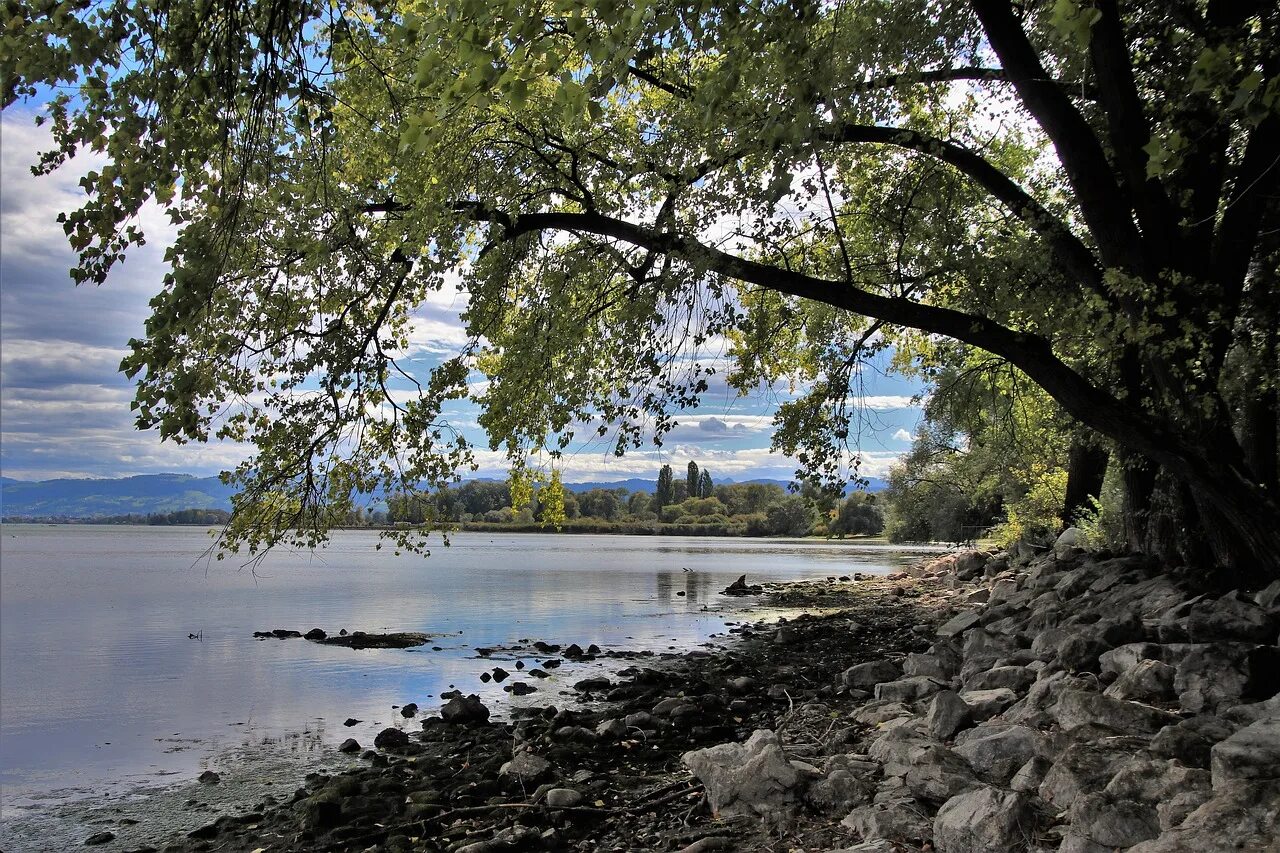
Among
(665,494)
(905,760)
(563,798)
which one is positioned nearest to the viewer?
(905,760)

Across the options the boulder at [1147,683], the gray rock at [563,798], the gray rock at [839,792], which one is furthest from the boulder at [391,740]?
the boulder at [1147,683]

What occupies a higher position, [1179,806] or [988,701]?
[1179,806]

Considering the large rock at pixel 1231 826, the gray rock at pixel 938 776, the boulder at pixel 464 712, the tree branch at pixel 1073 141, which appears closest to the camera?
the large rock at pixel 1231 826

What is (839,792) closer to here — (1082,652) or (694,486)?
(1082,652)

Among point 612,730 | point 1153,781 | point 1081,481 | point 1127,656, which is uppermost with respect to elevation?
point 1081,481

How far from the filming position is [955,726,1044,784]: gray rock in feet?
18.2

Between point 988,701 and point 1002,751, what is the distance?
1.64m

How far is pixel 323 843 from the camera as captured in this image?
6.60 metres

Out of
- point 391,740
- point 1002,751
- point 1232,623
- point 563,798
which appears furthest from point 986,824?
point 391,740

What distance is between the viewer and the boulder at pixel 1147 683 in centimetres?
644

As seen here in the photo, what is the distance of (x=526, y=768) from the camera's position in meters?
7.70

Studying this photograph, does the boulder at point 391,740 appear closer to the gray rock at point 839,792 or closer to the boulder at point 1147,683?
the gray rock at point 839,792

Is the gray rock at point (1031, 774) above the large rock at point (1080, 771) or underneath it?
underneath

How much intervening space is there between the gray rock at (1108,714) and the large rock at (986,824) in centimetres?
151
